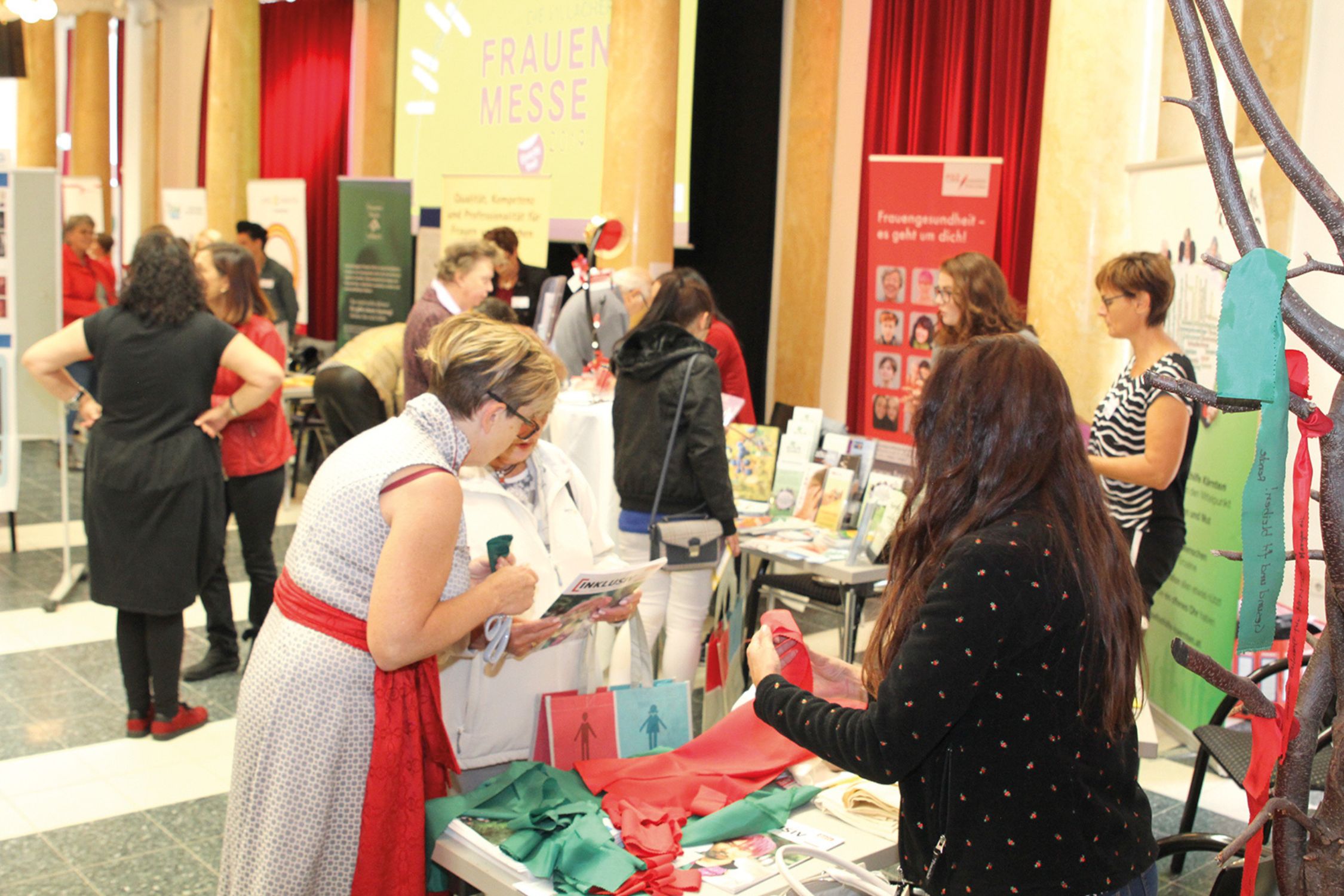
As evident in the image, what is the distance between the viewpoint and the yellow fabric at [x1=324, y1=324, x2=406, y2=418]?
518 centimetres

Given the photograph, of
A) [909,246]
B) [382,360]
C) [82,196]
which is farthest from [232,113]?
[909,246]

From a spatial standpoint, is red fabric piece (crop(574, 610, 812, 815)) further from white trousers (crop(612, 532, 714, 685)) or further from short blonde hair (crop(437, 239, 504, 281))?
short blonde hair (crop(437, 239, 504, 281))

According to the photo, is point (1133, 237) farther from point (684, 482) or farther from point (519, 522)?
point (519, 522)

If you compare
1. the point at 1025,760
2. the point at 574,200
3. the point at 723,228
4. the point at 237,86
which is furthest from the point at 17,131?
the point at 1025,760

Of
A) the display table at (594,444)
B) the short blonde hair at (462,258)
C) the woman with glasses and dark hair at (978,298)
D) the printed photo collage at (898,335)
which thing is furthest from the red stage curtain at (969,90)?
the short blonde hair at (462,258)

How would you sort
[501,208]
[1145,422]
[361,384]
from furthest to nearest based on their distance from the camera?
[501,208] < [361,384] < [1145,422]

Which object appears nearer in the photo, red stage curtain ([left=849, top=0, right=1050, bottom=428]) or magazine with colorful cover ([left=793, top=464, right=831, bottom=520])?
magazine with colorful cover ([left=793, top=464, right=831, bottom=520])

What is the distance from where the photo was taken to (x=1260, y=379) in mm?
835

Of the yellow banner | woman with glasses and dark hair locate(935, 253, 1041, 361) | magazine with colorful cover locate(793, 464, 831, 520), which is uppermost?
the yellow banner

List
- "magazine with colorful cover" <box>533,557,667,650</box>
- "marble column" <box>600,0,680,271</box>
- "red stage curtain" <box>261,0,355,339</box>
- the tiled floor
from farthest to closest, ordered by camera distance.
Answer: "red stage curtain" <box>261,0,355,339</box>, "marble column" <box>600,0,680,271</box>, the tiled floor, "magazine with colorful cover" <box>533,557,667,650</box>

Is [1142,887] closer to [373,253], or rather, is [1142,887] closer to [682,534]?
[682,534]

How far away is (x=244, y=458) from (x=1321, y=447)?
3811 mm

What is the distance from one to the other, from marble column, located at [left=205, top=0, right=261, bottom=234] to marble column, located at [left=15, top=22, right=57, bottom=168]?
3722 millimetres

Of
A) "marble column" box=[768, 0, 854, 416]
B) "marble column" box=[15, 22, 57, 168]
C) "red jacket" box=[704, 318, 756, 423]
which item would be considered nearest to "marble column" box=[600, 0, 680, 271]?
"marble column" box=[768, 0, 854, 416]
